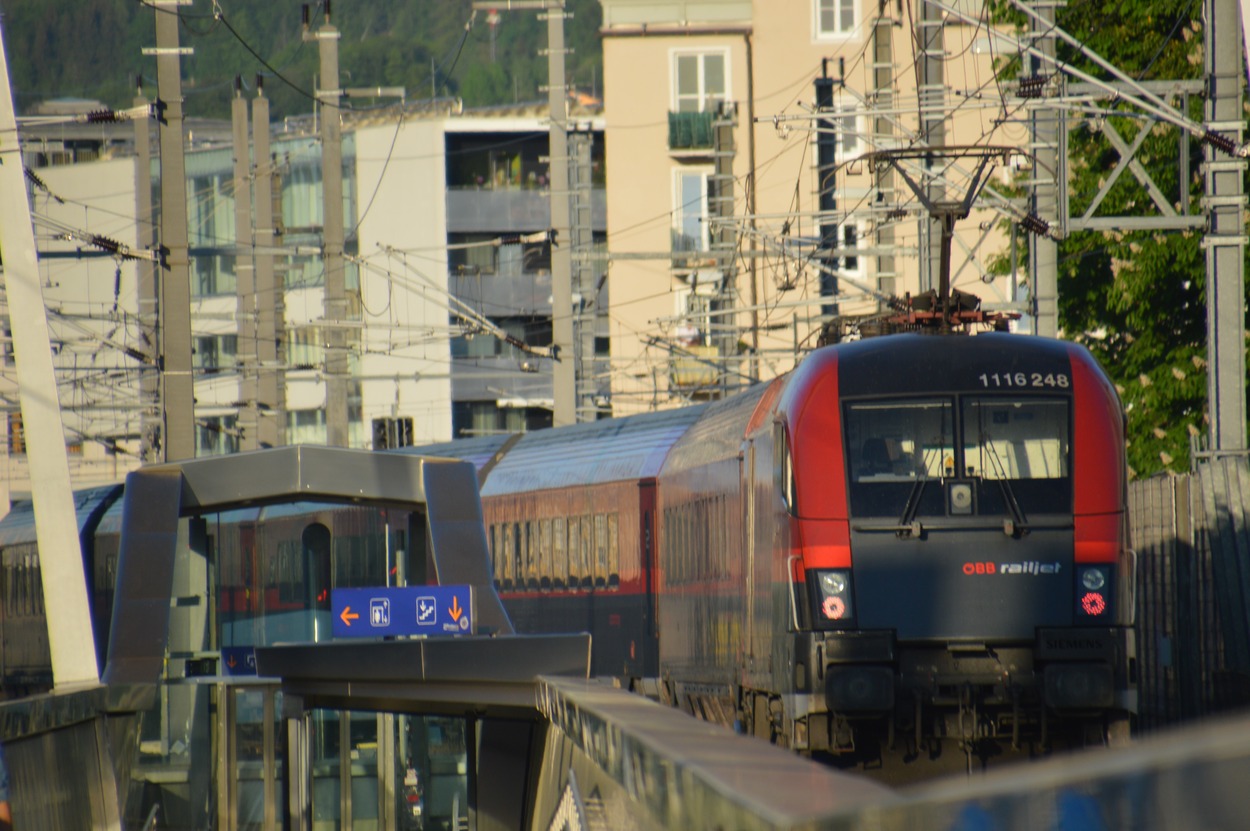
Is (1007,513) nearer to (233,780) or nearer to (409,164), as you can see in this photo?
(233,780)

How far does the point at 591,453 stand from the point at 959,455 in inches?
455

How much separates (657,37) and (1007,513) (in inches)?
1731

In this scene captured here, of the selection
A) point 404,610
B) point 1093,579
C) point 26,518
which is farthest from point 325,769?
point 26,518

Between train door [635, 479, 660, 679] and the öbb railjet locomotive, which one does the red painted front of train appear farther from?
train door [635, 479, 660, 679]

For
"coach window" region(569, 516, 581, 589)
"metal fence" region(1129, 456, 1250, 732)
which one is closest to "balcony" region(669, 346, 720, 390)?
"coach window" region(569, 516, 581, 589)

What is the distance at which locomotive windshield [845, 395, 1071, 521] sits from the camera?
504 inches

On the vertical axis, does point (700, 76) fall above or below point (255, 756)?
above

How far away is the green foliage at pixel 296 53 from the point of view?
91625 millimetres

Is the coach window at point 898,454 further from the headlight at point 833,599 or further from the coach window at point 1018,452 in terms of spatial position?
the headlight at point 833,599

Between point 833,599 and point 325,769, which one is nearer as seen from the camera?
point 833,599

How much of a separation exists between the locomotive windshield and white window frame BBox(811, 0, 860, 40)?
4237 cm

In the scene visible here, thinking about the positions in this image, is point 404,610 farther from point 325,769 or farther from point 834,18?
point 834,18

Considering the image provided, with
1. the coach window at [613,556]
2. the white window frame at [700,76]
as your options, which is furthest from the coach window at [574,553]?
the white window frame at [700,76]

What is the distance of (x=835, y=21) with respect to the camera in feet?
178
